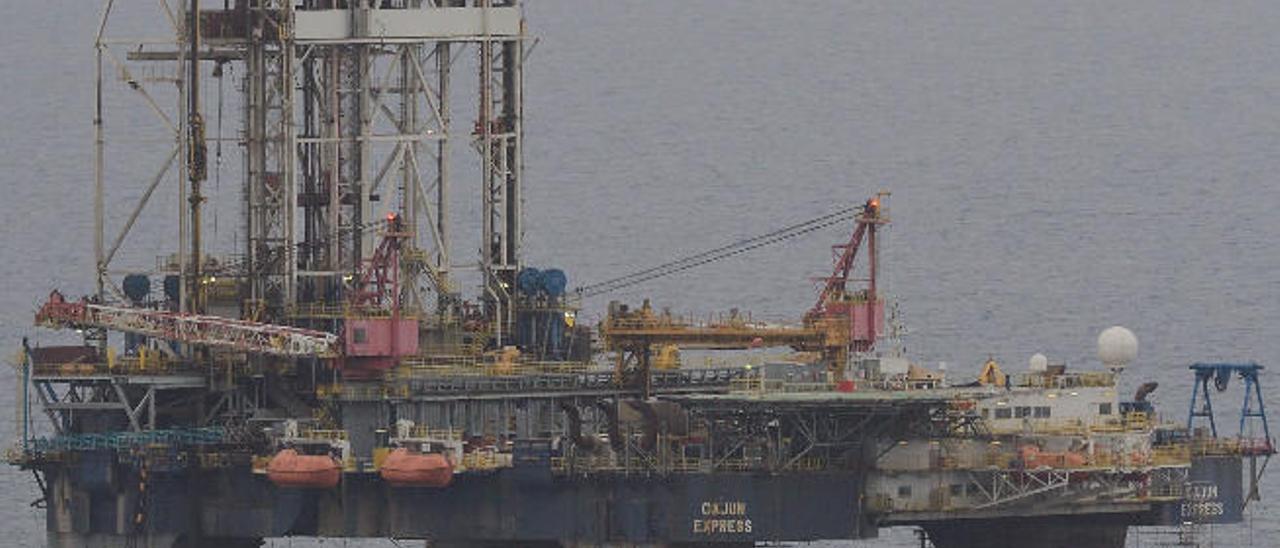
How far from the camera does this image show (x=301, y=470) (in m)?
136

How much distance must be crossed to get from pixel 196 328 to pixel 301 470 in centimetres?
691

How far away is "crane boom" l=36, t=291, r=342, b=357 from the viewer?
14012 cm

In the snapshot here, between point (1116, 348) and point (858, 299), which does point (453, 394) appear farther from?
point (1116, 348)

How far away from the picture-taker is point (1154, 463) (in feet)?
448

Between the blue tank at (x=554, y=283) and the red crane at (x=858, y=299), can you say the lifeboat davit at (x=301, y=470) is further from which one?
the red crane at (x=858, y=299)

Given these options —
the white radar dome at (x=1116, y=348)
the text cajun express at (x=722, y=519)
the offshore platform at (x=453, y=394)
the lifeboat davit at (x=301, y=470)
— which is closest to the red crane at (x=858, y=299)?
the offshore platform at (x=453, y=394)

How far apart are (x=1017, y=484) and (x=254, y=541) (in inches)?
800

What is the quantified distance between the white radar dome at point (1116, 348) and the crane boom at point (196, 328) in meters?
18.8

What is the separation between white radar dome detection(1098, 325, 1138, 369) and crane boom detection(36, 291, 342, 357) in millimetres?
18804

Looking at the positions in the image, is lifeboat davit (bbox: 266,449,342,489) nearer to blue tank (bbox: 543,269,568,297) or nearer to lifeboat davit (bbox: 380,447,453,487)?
lifeboat davit (bbox: 380,447,453,487)

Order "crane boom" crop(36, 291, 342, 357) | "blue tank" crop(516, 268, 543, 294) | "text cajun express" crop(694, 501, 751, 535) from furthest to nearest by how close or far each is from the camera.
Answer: "blue tank" crop(516, 268, 543, 294) < "crane boom" crop(36, 291, 342, 357) < "text cajun express" crop(694, 501, 751, 535)

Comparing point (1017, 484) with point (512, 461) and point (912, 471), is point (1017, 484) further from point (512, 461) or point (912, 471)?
point (512, 461)

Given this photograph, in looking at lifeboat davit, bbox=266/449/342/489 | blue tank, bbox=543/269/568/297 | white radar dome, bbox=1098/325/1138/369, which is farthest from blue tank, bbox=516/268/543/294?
white radar dome, bbox=1098/325/1138/369

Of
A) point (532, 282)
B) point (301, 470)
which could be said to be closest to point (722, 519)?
point (301, 470)
